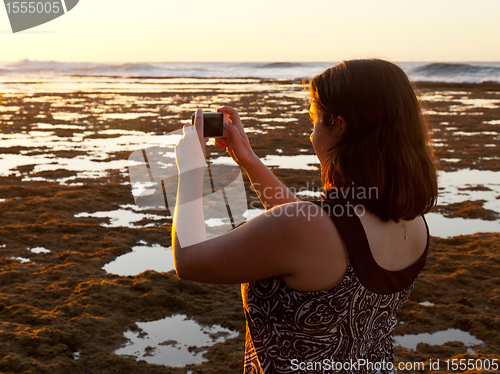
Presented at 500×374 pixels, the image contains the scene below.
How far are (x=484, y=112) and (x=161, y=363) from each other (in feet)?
61.0

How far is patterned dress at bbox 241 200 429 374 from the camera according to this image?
120 cm

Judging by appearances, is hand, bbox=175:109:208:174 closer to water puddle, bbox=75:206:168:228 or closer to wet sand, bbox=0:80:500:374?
wet sand, bbox=0:80:500:374

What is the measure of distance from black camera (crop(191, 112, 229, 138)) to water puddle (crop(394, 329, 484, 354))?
260 cm

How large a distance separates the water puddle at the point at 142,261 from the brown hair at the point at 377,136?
12.2ft

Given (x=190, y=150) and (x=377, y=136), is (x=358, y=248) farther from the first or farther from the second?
(x=190, y=150)

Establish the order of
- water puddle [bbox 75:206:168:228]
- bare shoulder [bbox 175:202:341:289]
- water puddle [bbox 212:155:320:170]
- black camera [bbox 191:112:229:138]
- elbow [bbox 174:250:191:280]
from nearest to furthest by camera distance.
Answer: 1. bare shoulder [bbox 175:202:341:289]
2. elbow [bbox 174:250:191:280]
3. black camera [bbox 191:112:229:138]
4. water puddle [bbox 75:206:168:228]
5. water puddle [bbox 212:155:320:170]

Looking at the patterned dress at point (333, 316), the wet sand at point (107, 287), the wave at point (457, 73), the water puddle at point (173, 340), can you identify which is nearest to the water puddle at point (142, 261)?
the wet sand at point (107, 287)

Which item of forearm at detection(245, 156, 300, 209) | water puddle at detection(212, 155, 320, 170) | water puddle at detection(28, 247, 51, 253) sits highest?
forearm at detection(245, 156, 300, 209)

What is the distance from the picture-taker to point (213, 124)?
5.56ft

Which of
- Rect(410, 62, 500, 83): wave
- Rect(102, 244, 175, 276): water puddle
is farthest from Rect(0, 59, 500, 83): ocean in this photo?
Rect(102, 244, 175, 276): water puddle

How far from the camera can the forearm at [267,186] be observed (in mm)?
1840

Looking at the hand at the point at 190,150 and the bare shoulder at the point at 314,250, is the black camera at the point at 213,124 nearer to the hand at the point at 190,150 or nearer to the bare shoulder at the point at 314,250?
the hand at the point at 190,150

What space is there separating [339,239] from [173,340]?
268 centimetres

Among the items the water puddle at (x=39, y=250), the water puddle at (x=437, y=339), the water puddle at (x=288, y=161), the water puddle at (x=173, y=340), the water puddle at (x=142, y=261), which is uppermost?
the water puddle at (x=39, y=250)
